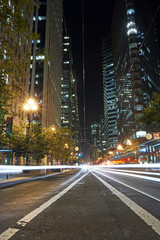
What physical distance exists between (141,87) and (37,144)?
63.7 m

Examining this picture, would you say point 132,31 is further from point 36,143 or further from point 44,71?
point 36,143

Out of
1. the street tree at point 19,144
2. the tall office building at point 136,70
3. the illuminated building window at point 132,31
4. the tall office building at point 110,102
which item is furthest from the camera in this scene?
the tall office building at point 110,102

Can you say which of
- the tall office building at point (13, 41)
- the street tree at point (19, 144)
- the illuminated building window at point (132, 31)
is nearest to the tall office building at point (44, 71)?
the street tree at point (19, 144)

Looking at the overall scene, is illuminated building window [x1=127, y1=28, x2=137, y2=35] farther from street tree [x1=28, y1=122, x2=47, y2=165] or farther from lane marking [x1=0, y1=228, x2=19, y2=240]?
lane marking [x1=0, y1=228, x2=19, y2=240]

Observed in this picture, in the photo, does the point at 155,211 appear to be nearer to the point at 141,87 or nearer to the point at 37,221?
the point at 37,221

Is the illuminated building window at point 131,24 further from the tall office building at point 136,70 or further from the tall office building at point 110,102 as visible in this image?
the tall office building at point 110,102

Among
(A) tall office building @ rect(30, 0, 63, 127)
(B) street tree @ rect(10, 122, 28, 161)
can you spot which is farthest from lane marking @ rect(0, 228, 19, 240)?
(A) tall office building @ rect(30, 0, 63, 127)

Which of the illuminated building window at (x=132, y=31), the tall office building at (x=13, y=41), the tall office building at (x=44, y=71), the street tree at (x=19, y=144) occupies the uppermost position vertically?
the illuminated building window at (x=132, y=31)

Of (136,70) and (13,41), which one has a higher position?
(136,70)

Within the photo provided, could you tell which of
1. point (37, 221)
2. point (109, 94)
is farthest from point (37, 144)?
point (109, 94)

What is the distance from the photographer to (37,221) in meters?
3.21

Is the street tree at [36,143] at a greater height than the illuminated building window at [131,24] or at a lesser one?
lesser

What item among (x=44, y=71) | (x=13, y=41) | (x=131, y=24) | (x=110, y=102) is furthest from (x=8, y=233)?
(x=110, y=102)

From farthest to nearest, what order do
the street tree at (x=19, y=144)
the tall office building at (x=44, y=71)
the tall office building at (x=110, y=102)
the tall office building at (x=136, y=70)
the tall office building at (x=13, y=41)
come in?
the tall office building at (x=110, y=102) → the tall office building at (x=136, y=70) → the tall office building at (x=44, y=71) → the street tree at (x=19, y=144) → the tall office building at (x=13, y=41)
